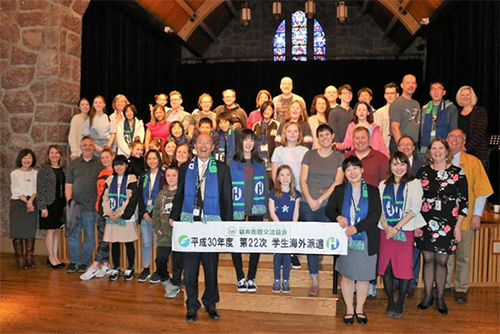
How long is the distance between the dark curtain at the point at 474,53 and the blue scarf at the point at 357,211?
4.50 metres

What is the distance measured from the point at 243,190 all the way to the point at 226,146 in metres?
1.18

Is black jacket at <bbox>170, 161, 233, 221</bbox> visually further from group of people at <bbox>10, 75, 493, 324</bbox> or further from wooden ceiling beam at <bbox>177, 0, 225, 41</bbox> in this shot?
wooden ceiling beam at <bbox>177, 0, 225, 41</bbox>

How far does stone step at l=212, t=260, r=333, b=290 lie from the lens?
4.33 meters

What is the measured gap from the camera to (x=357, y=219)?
12.1 ft

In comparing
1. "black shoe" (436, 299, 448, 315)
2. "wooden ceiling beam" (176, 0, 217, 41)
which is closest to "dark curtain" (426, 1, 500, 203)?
"black shoe" (436, 299, 448, 315)

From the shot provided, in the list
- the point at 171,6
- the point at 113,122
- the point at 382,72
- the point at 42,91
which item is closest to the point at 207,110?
the point at 113,122

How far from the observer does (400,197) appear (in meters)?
3.91

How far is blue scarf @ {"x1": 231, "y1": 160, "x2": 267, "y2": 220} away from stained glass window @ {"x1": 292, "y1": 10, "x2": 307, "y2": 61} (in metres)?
11.1

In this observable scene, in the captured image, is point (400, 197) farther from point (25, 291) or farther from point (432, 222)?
point (25, 291)

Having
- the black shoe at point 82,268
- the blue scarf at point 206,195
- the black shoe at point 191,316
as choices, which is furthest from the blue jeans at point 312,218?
the black shoe at point 82,268

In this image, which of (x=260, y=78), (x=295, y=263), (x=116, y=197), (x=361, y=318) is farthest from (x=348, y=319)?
(x=260, y=78)

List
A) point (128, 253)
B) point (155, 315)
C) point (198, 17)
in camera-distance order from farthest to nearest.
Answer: point (198, 17)
point (128, 253)
point (155, 315)

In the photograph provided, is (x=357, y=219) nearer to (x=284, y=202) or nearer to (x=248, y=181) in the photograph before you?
(x=284, y=202)

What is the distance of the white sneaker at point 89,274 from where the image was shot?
203 inches
